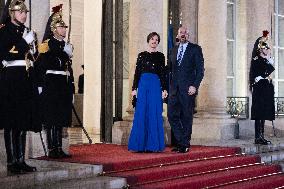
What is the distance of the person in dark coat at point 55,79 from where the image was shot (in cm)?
710

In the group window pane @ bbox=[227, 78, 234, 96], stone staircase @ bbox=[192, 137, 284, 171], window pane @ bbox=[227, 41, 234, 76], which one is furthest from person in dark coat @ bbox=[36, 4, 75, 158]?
window pane @ bbox=[227, 41, 234, 76]

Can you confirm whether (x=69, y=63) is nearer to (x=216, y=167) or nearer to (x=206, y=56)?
(x=216, y=167)

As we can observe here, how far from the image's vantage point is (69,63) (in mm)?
7422

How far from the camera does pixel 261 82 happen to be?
33.2 feet

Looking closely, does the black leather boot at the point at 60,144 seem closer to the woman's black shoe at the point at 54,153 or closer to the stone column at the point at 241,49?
the woman's black shoe at the point at 54,153

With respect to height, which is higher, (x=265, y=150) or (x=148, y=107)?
(x=148, y=107)

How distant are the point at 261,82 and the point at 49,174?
5.32 meters

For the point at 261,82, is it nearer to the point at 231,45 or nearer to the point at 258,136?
the point at 258,136

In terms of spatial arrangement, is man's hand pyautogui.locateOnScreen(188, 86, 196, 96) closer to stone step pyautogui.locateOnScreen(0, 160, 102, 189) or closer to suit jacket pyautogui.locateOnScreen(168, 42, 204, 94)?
suit jacket pyautogui.locateOnScreen(168, 42, 204, 94)

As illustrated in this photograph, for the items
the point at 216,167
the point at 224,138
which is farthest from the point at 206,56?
the point at 216,167

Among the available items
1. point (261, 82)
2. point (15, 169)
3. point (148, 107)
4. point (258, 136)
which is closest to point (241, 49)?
point (261, 82)

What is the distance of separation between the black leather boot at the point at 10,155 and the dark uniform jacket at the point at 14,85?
0.45 feet

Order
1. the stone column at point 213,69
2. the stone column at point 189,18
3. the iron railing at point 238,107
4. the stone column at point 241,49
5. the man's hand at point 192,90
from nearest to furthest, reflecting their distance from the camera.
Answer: the man's hand at point 192,90 → the stone column at point 213,69 → the stone column at point 189,18 → the iron railing at point 238,107 → the stone column at point 241,49

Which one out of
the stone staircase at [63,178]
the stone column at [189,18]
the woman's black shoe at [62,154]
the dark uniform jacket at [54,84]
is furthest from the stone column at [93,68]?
the stone staircase at [63,178]
